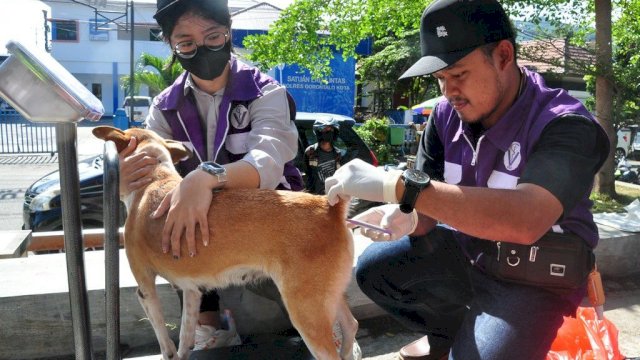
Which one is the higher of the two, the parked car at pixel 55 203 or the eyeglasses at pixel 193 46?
the eyeglasses at pixel 193 46

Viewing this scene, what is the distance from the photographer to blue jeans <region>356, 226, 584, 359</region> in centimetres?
203

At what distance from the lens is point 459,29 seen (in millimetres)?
2102

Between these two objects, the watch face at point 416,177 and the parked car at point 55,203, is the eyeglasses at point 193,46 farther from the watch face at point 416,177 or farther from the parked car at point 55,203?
the parked car at point 55,203

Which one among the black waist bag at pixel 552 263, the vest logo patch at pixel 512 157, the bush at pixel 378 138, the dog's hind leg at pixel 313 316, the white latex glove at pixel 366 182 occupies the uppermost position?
the vest logo patch at pixel 512 157

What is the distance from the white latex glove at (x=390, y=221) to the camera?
231 cm

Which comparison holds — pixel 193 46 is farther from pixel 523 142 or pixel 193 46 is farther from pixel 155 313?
pixel 523 142

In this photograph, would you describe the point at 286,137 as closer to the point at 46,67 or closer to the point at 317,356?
the point at 317,356

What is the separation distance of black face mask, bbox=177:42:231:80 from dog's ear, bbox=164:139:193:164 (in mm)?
419

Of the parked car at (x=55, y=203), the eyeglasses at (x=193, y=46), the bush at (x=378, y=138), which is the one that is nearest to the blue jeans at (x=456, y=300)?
the eyeglasses at (x=193, y=46)

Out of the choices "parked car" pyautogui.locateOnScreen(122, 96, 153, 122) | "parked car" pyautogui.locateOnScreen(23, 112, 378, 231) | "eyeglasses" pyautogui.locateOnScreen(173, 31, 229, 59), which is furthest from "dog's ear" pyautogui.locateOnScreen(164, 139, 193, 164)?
"parked car" pyautogui.locateOnScreen(122, 96, 153, 122)

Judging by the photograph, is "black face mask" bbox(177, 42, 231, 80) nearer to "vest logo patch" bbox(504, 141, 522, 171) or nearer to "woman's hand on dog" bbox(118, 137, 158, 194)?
"woman's hand on dog" bbox(118, 137, 158, 194)

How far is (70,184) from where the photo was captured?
4.59 feet

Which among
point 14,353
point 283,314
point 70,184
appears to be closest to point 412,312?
point 283,314

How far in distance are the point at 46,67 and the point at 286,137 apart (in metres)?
1.72
